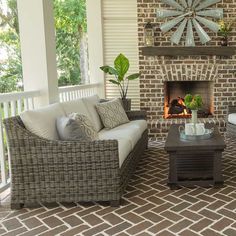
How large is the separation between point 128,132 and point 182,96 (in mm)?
2681

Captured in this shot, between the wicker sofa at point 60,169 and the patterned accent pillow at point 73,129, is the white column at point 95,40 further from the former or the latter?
the wicker sofa at point 60,169

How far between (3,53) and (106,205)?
7806 millimetres

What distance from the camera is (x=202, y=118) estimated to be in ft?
19.1

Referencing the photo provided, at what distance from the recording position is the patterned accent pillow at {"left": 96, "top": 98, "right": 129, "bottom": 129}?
4145 millimetres

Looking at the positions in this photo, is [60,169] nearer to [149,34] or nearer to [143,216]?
[143,216]

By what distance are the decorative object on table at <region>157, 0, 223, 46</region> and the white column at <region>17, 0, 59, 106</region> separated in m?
2.59

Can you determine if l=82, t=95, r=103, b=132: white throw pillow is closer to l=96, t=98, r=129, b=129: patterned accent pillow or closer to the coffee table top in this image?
l=96, t=98, r=129, b=129: patterned accent pillow

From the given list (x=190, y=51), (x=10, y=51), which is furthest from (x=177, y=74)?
(x=10, y=51)

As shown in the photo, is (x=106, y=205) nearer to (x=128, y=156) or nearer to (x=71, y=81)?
Answer: (x=128, y=156)

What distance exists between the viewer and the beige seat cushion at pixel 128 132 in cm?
353

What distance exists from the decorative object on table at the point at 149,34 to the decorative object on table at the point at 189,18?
0.70 feet

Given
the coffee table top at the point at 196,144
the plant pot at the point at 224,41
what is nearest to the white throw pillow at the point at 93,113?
the coffee table top at the point at 196,144

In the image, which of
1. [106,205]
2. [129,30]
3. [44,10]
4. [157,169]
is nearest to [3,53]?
[129,30]

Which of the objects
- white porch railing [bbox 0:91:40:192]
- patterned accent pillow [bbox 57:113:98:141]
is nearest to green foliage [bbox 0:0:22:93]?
white porch railing [bbox 0:91:40:192]
